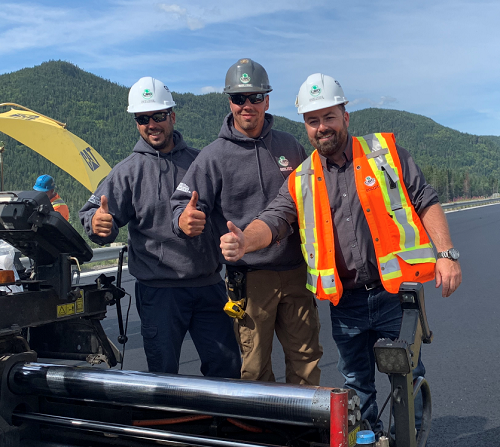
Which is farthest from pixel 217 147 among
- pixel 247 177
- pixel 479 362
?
pixel 479 362

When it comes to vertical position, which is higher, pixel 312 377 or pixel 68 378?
pixel 68 378

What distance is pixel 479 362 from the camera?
19.1 feet

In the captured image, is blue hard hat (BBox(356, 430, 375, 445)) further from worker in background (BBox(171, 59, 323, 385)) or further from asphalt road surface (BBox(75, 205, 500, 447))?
asphalt road surface (BBox(75, 205, 500, 447))

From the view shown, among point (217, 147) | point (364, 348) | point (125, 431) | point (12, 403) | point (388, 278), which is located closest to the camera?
point (125, 431)

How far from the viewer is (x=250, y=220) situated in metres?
3.90

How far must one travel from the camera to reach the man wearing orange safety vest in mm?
3461

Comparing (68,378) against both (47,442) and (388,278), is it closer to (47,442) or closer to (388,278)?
(47,442)

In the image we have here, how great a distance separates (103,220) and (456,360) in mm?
3742

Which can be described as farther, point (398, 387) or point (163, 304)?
point (163, 304)

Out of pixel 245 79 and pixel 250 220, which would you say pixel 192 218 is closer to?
pixel 250 220

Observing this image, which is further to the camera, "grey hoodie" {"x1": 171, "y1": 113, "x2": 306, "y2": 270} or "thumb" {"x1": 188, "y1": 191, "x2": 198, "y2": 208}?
"grey hoodie" {"x1": 171, "y1": 113, "x2": 306, "y2": 270}

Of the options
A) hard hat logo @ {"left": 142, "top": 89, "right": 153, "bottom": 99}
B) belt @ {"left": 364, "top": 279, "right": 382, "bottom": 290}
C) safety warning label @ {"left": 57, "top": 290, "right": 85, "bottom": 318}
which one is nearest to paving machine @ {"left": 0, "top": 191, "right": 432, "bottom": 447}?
safety warning label @ {"left": 57, "top": 290, "right": 85, "bottom": 318}

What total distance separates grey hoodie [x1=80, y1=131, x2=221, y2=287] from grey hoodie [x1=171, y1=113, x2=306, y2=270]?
0.30 m

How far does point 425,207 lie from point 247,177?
110cm
